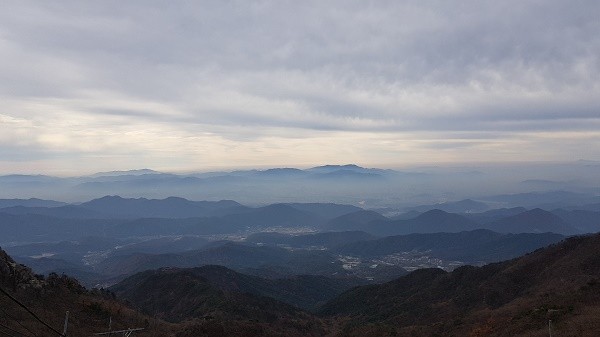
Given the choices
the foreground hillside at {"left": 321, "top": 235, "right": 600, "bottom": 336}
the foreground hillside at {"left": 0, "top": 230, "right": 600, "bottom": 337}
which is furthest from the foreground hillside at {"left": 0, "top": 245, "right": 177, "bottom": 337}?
the foreground hillside at {"left": 321, "top": 235, "right": 600, "bottom": 336}

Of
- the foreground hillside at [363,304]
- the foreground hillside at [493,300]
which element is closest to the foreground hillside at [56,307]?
the foreground hillside at [363,304]

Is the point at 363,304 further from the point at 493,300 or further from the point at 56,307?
the point at 56,307

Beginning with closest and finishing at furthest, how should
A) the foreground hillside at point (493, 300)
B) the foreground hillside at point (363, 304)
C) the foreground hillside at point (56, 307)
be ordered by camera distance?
the foreground hillside at point (56, 307)
the foreground hillside at point (493, 300)
the foreground hillside at point (363, 304)

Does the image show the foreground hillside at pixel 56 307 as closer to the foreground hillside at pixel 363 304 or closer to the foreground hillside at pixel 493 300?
the foreground hillside at pixel 363 304

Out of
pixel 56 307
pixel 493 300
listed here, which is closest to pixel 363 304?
pixel 493 300

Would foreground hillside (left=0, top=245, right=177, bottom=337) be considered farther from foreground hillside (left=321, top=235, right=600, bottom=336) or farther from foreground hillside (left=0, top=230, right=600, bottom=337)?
foreground hillside (left=321, top=235, right=600, bottom=336)

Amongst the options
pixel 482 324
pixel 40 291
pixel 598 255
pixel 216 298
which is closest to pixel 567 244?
pixel 598 255

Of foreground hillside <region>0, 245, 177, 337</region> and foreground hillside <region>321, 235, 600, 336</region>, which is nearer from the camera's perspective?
foreground hillside <region>0, 245, 177, 337</region>

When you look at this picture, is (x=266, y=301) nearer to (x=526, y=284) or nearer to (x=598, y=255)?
(x=526, y=284)
